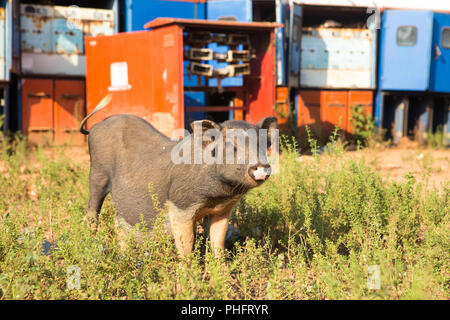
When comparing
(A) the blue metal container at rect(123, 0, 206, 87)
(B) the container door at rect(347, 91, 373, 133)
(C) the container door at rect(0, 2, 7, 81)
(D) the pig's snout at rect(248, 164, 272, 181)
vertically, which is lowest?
(D) the pig's snout at rect(248, 164, 272, 181)

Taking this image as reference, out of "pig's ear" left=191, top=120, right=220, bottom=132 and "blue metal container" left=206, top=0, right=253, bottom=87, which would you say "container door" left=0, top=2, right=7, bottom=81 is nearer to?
"blue metal container" left=206, top=0, right=253, bottom=87

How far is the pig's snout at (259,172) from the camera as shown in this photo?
136 inches

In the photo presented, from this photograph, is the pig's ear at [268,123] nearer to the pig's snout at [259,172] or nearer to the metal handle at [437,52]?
the pig's snout at [259,172]

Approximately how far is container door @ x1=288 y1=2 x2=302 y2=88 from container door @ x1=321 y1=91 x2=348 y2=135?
0.79 meters

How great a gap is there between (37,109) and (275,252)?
8.37 metres

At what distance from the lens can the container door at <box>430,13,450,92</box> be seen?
1285 centimetres

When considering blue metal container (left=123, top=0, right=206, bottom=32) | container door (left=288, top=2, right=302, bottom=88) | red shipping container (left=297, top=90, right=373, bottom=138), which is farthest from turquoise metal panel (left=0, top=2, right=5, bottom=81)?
red shipping container (left=297, top=90, right=373, bottom=138)

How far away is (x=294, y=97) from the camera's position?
12.6 metres

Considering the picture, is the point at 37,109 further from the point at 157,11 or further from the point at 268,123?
the point at 268,123

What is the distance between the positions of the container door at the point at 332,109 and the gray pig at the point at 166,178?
8326 millimetres

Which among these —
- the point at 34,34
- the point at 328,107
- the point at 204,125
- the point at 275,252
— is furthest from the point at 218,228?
the point at 328,107

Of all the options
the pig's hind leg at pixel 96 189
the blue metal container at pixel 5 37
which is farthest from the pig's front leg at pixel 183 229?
the blue metal container at pixel 5 37
